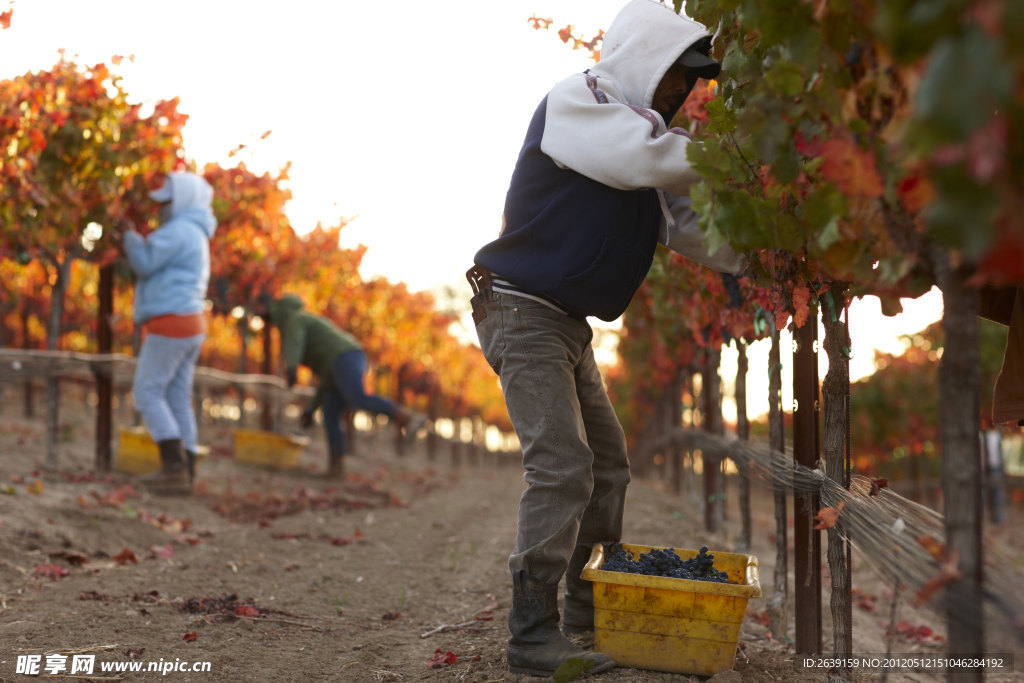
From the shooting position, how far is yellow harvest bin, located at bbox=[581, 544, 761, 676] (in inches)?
99.7

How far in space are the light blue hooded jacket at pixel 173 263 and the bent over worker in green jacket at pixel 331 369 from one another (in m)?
2.38

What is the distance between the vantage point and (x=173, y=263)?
21.6 feet

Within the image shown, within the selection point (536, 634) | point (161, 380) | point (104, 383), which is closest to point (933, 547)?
point (536, 634)

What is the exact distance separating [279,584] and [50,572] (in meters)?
1.10

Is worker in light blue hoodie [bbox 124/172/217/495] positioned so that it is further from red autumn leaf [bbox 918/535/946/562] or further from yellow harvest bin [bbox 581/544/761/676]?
red autumn leaf [bbox 918/535/946/562]

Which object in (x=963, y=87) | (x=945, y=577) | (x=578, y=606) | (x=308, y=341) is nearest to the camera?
(x=963, y=87)

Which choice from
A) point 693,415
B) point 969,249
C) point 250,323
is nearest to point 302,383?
point 250,323

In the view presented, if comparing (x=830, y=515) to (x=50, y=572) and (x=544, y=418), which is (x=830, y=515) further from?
(x=50, y=572)

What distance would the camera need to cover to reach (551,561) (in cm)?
263

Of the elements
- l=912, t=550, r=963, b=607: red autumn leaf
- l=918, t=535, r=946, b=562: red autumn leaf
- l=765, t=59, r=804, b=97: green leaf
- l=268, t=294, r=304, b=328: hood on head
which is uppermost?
l=268, t=294, r=304, b=328: hood on head

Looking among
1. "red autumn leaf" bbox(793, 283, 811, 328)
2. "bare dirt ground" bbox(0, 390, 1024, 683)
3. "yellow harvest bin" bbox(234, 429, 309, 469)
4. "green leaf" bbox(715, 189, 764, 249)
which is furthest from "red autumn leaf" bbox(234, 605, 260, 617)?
"yellow harvest bin" bbox(234, 429, 309, 469)

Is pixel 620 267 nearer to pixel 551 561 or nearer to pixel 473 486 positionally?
pixel 551 561

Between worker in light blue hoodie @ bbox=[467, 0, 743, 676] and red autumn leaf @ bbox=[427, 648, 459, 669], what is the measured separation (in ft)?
1.25

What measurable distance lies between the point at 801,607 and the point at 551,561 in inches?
36.2
